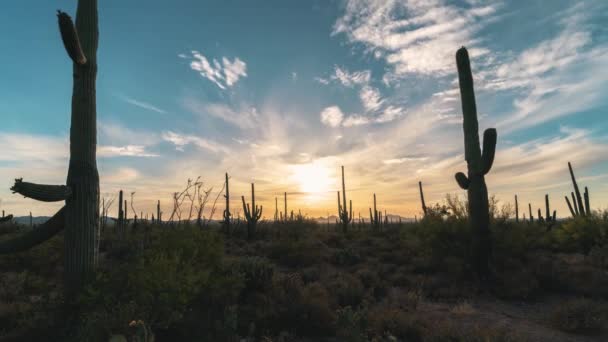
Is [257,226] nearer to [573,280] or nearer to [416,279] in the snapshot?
[416,279]

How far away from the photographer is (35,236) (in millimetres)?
5730

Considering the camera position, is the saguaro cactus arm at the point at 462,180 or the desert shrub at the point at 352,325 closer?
the desert shrub at the point at 352,325

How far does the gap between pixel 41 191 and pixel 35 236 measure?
111 cm

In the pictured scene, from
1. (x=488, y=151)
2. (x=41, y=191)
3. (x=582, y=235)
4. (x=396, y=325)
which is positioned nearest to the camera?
(x=41, y=191)

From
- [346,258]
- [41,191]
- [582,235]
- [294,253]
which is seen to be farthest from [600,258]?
[41,191]

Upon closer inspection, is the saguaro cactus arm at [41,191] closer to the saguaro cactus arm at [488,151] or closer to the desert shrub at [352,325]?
the desert shrub at [352,325]

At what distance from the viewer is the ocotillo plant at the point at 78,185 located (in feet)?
17.4

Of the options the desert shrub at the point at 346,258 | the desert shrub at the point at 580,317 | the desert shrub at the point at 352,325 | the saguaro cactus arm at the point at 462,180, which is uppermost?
the saguaro cactus arm at the point at 462,180

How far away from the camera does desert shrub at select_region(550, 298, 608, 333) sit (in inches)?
237

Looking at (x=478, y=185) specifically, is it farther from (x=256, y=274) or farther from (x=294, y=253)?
(x=294, y=253)

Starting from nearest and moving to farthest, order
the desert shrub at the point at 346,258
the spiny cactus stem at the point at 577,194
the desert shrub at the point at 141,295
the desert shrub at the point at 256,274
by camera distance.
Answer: the desert shrub at the point at 141,295
the desert shrub at the point at 256,274
the desert shrub at the point at 346,258
the spiny cactus stem at the point at 577,194

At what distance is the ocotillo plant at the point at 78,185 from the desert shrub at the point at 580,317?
8.08 metres

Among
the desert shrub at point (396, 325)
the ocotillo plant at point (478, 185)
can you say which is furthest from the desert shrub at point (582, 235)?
the desert shrub at point (396, 325)

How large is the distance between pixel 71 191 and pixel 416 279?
8.62 meters
